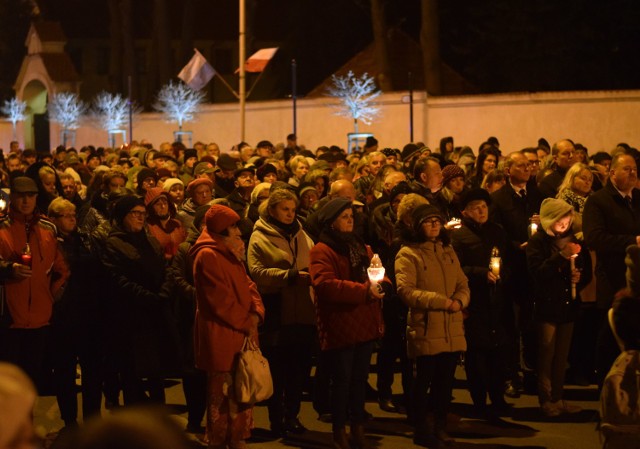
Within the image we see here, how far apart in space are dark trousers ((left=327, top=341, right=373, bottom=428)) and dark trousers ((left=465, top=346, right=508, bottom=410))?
1.38 meters

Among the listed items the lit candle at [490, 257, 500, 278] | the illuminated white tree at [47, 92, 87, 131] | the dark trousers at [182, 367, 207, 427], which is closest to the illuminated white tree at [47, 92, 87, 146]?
the illuminated white tree at [47, 92, 87, 131]

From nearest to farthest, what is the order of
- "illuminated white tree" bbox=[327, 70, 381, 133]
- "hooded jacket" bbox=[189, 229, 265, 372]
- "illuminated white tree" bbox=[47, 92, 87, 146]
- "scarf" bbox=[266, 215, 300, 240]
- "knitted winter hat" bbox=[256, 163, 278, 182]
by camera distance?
"hooded jacket" bbox=[189, 229, 265, 372]
"scarf" bbox=[266, 215, 300, 240]
"knitted winter hat" bbox=[256, 163, 278, 182]
"illuminated white tree" bbox=[327, 70, 381, 133]
"illuminated white tree" bbox=[47, 92, 87, 146]

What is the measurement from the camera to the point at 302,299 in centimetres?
1013

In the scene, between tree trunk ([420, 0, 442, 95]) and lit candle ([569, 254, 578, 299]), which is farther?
tree trunk ([420, 0, 442, 95])

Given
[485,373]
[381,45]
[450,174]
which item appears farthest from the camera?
[381,45]

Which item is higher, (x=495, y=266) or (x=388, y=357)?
(x=495, y=266)

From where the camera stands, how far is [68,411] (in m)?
10.1

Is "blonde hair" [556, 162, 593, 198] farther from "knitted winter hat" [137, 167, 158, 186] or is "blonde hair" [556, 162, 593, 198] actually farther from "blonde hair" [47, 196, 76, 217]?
"blonde hair" [47, 196, 76, 217]

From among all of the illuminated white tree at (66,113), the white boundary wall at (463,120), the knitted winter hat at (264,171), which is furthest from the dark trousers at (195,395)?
the illuminated white tree at (66,113)

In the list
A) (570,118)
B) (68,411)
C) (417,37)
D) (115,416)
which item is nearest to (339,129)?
(570,118)

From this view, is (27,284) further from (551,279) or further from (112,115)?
(112,115)

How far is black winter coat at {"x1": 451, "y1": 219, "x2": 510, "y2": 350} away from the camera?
1049cm

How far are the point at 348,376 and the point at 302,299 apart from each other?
0.88 metres

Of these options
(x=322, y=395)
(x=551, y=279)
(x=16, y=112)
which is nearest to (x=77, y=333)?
(x=322, y=395)
